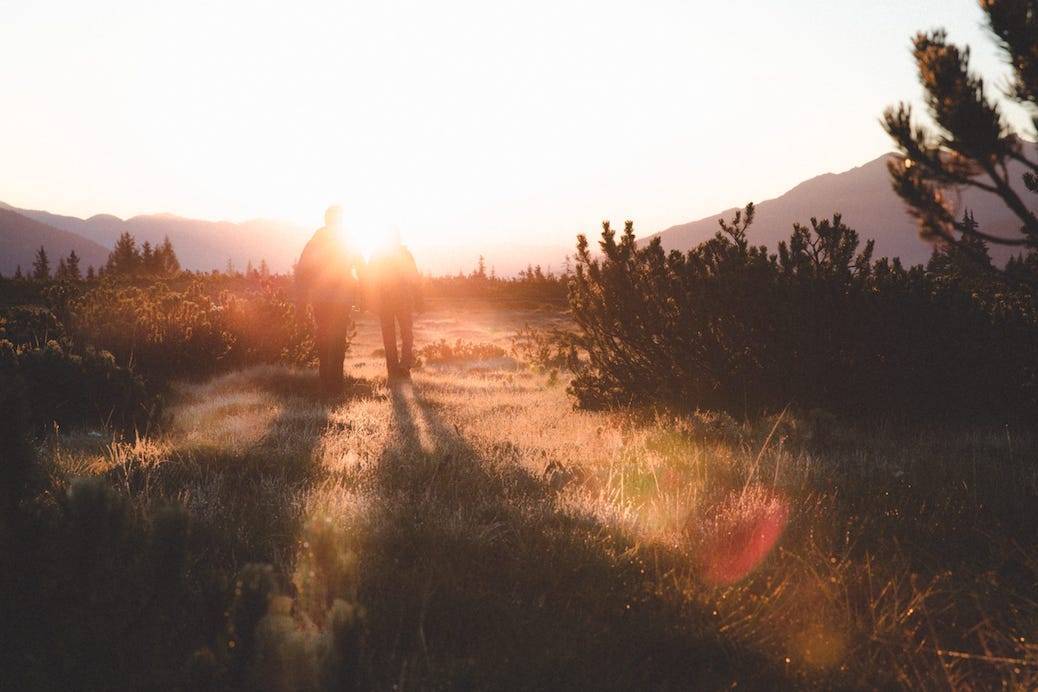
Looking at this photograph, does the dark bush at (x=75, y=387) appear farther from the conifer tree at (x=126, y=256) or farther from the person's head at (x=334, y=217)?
the conifer tree at (x=126, y=256)

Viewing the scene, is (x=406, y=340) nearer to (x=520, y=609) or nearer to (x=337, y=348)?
(x=337, y=348)

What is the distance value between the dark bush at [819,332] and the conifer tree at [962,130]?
7.47 feet

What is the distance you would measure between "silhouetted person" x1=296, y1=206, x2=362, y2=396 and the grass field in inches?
119

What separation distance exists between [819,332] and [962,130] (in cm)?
305

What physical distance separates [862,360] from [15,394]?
24.2 ft

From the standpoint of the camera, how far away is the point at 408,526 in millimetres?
3512

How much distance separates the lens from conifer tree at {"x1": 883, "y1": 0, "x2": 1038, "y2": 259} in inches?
167

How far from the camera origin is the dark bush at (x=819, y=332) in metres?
6.91

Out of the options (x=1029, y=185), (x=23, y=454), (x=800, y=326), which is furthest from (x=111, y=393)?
(x=1029, y=185)

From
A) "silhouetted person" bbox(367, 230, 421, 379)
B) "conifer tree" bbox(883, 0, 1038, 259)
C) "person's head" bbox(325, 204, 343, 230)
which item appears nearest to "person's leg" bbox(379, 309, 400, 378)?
"silhouetted person" bbox(367, 230, 421, 379)

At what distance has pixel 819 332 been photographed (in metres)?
7.04

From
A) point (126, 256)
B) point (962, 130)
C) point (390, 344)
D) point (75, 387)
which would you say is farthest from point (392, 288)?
point (126, 256)

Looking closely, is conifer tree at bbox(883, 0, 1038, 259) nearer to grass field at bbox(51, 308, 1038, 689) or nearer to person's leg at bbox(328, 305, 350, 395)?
grass field at bbox(51, 308, 1038, 689)

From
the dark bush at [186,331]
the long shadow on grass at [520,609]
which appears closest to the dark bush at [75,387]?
the dark bush at [186,331]
